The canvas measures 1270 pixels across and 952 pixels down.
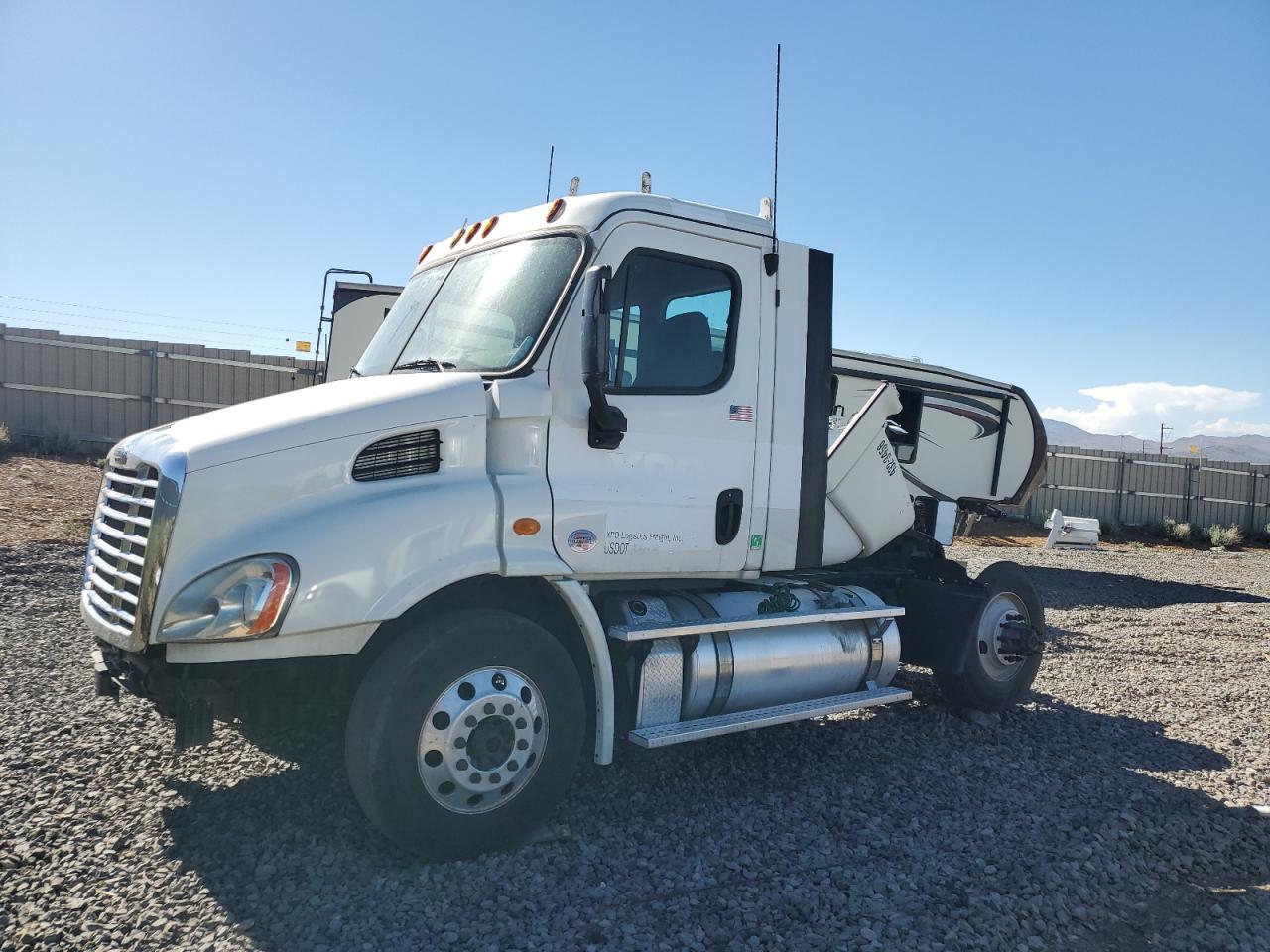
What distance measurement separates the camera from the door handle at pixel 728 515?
4949 mm

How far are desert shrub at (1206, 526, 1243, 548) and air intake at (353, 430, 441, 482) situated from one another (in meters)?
25.7

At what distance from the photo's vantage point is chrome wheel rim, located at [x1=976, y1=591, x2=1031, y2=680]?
6617 mm

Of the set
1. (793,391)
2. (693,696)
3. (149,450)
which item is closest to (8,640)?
(149,450)

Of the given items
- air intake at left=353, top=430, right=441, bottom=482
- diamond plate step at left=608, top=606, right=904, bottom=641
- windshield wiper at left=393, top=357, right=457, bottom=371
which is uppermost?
windshield wiper at left=393, top=357, right=457, bottom=371

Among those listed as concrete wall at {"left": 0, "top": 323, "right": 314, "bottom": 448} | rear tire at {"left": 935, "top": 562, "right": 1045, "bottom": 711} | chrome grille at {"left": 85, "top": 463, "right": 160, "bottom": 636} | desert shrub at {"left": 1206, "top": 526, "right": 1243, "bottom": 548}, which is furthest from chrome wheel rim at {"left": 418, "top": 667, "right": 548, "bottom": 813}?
desert shrub at {"left": 1206, "top": 526, "right": 1243, "bottom": 548}

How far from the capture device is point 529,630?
411 cm

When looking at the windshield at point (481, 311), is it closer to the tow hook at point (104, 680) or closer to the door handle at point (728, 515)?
the door handle at point (728, 515)

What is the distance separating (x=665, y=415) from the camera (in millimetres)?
4699

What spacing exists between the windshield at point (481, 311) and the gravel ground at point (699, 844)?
2127 millimetres

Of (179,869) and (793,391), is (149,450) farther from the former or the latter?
(793,391)

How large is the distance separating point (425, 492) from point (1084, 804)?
154 inches

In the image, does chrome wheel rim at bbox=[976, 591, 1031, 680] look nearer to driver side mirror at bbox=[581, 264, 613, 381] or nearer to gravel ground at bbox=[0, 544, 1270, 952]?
gravel ground at bbox=[0, 544, 1270, 952]

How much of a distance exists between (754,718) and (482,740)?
1.54m

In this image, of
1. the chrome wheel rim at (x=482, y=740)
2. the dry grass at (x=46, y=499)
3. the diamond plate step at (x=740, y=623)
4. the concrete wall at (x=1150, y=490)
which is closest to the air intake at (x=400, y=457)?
the chrome wheel rim at (x=482, y=740)
